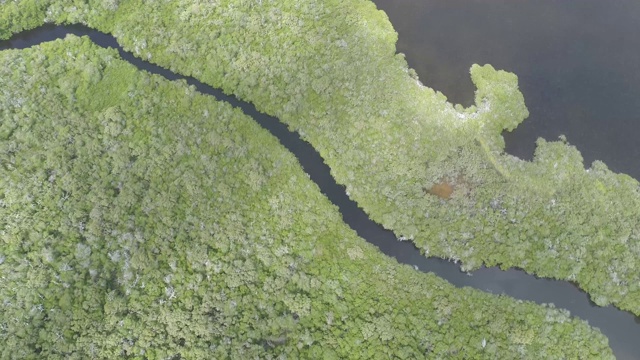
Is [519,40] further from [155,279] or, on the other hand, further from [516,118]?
[155,279]

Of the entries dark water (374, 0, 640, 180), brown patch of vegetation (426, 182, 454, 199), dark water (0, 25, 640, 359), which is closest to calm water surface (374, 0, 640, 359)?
dark water (374, 0, 640, 180)

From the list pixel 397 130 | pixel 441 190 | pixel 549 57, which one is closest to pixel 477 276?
pixel 441 190

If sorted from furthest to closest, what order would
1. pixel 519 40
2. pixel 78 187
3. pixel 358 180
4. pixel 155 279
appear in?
1. pixel 519 40
2. pixel 358 180
3. pixel 78 187
4. pixel 155 279

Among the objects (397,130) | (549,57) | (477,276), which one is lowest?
(477,276)

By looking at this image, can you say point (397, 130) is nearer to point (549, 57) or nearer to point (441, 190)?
point (441, 190)

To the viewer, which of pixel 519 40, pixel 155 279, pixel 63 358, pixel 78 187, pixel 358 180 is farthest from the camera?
pixel 519 40

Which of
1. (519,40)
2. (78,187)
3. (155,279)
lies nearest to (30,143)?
(78,187)
